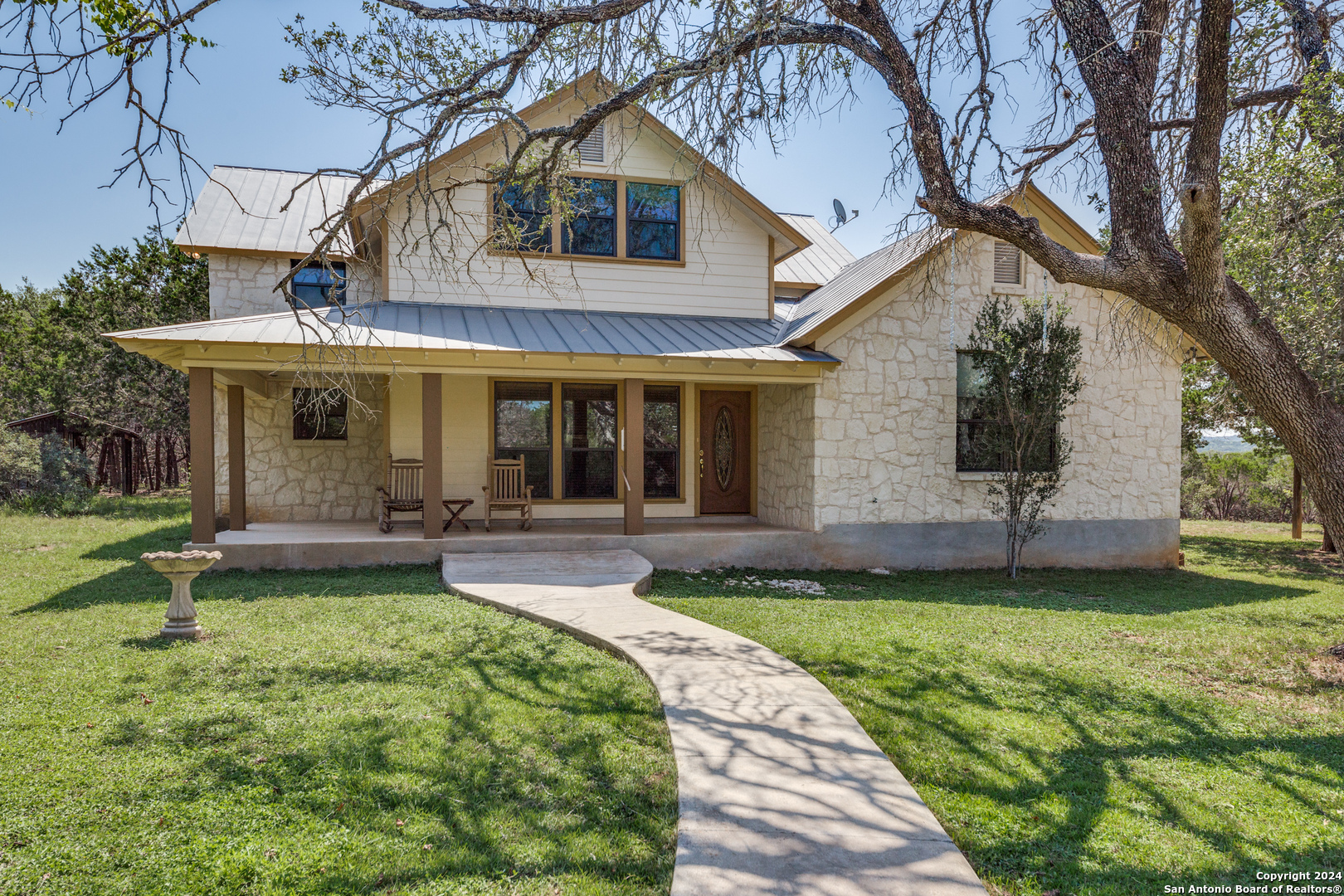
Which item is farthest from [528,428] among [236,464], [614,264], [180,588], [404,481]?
[180,588]

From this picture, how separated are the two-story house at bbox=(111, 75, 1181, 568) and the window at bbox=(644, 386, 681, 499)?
4cm

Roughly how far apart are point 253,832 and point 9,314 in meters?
23.5

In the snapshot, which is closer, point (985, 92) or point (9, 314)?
point (985, 92)

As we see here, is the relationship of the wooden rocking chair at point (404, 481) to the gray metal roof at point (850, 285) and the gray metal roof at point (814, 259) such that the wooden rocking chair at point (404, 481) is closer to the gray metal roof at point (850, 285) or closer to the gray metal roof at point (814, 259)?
the gray metal roof at point (850, 285)

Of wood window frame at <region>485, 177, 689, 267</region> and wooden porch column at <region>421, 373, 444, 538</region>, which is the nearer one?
wooden porch column at <region>421, 373, 444, 538</region>

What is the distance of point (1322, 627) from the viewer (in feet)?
23.7

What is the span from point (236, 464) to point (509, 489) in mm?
3510

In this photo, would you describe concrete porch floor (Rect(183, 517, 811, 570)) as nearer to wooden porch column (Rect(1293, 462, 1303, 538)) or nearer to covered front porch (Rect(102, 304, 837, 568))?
covered front porch (Rect(102, 304, 837, 568))

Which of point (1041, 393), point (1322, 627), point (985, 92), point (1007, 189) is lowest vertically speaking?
point (1322, 627)

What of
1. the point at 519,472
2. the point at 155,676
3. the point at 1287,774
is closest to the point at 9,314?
the point at 519,472

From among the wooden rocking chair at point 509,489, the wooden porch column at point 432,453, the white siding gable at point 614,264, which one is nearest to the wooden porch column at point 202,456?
the wooden porch column at point 432,453

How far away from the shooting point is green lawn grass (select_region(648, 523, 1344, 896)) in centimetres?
307

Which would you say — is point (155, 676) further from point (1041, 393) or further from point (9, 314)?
point (9, 314)

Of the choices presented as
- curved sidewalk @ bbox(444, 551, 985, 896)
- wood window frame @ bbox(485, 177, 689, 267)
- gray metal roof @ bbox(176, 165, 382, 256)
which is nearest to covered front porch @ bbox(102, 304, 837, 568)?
wood window frame @ bbox(485, 177, 689, 267)
